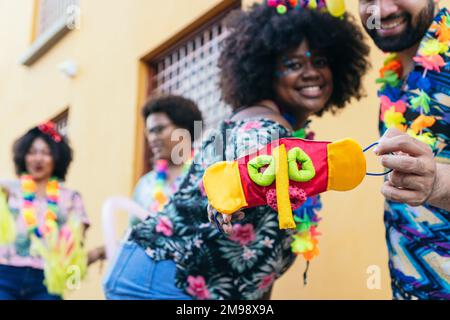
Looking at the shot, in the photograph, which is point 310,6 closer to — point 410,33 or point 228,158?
point 410,33

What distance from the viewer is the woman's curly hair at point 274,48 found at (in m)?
2.21

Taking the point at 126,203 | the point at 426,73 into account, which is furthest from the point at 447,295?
the point at 126,203

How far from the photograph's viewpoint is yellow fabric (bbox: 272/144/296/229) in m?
1.27

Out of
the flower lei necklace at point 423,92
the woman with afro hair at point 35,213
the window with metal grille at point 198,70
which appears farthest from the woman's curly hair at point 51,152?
the flower lei necklace at point 423,92

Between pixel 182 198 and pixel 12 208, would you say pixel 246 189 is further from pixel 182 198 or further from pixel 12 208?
pixel 12 208

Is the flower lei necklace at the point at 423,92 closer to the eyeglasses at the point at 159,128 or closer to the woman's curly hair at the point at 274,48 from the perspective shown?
the woman's curly hair at the point at 274,48

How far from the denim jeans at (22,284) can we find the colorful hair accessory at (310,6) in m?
1.75

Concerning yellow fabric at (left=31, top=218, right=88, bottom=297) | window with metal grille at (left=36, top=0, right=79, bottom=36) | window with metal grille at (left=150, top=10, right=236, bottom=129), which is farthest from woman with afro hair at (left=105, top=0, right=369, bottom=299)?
window with metal grille at (left=36, top=0, right=79, bottom=36)

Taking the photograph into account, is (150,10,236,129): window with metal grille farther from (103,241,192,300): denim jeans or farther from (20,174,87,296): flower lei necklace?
(103,241,192,300): denim jeans

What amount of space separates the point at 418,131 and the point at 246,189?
0.67 m

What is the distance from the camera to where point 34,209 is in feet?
11.0

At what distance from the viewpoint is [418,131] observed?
1.77 meters
